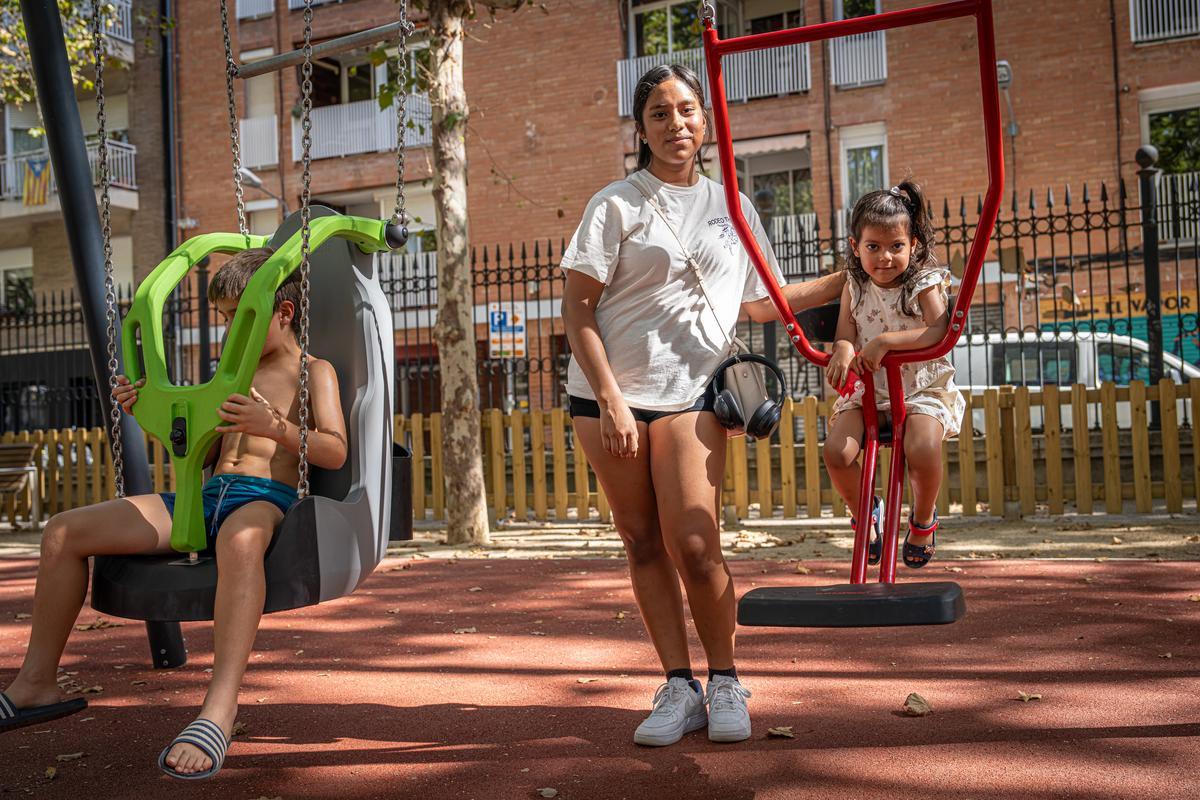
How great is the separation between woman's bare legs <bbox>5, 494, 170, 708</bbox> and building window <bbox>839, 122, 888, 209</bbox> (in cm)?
1800

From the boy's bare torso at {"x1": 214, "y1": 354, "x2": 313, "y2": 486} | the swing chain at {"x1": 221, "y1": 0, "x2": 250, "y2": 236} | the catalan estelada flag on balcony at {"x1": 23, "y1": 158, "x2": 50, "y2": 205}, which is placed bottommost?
the boy's bare torso at {"x1": 214, "y1": 354, "x2": 313, "y2": 486}

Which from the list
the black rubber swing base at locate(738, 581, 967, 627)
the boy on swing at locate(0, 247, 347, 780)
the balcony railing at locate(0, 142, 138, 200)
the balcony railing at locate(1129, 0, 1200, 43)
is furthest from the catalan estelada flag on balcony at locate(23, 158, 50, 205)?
the black rubber swing base at locate(738, 581, 967, 627)

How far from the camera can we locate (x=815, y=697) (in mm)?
3805

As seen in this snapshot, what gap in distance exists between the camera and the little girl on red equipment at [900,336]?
125 inches

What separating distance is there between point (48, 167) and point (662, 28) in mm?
14160

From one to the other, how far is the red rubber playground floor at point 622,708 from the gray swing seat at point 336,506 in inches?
20.6

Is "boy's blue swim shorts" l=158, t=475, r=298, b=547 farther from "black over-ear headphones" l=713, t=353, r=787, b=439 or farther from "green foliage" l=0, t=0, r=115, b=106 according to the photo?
"green foliage" l=0, t=0, r=115, b=106

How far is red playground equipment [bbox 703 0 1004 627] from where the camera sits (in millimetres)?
2584

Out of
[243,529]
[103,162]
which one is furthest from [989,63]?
[103,162]

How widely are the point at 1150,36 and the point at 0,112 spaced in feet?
79.1

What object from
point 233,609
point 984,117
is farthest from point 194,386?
point 984,117

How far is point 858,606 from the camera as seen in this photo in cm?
260

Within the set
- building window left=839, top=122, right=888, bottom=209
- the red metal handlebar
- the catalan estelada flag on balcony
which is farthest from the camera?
the catalan estelada flag on balcony

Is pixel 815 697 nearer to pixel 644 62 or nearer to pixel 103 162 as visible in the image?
pixel 103 162
